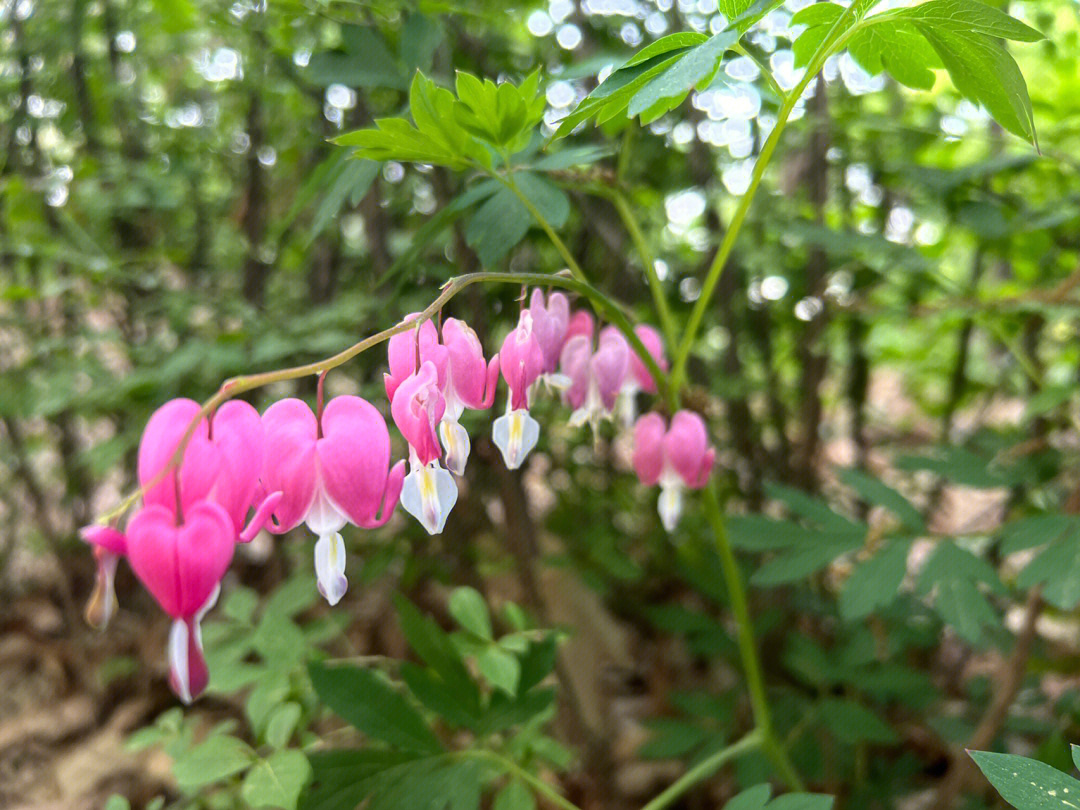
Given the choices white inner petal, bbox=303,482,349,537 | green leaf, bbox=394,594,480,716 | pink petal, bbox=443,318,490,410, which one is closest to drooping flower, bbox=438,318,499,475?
pink petal, bbox=443,318,490,410

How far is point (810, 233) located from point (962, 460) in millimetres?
482

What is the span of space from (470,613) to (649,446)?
0.33 metres

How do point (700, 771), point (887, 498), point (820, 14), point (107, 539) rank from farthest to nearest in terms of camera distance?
1. point (887, 498)
2. point (700, 771)
3. point (820, 14)
4. point (107, 539)

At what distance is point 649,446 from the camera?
3.07 feet

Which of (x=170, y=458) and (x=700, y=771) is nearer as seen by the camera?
(x=170, y=458)

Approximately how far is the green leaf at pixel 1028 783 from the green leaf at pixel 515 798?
1.81 ft

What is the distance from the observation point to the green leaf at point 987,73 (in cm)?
63

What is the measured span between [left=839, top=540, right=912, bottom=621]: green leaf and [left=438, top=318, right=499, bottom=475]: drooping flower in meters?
0.69

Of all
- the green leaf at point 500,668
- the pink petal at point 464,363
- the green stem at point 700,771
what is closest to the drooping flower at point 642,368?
the pink petal at point 464,363

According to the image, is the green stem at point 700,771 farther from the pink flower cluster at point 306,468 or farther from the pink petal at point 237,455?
the pink petal at point 237,455

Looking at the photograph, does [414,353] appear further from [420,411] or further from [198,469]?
[198,469]

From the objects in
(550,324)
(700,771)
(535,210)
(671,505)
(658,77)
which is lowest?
(700,771)

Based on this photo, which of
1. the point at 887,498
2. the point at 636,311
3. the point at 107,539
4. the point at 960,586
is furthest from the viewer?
the point at 636,311

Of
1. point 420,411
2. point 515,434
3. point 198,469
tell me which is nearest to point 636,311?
point 515,434
